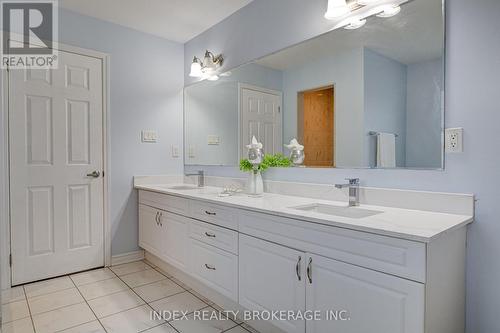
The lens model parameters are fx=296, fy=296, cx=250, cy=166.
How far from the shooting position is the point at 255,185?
2.23m

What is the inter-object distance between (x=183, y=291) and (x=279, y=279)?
109cm

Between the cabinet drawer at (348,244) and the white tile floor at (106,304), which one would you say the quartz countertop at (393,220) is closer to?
the cabinet drawer at (348,244)

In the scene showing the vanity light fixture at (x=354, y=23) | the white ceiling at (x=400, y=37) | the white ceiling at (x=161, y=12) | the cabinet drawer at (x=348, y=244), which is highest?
the white ceiling at (x=161, y=12)

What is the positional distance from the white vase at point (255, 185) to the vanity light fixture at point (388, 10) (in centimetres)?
Answer: 128

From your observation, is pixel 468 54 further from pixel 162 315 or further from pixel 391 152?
pixel 162 315

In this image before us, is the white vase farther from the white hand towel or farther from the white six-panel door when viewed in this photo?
the white six-panel door

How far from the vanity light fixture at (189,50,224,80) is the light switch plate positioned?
71cm

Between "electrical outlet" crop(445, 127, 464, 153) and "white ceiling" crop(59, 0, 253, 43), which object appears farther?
"white ceiling" crop(59, 0, 253, 43)

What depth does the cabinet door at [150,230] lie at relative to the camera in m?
2.63

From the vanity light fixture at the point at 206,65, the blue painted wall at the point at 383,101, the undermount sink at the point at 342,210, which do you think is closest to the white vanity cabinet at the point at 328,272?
the undermount sink at the point at 342,210

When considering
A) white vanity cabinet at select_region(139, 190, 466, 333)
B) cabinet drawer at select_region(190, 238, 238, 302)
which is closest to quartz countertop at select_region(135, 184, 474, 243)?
white vanity cabinet at select_region(139, 190, 466, 333)

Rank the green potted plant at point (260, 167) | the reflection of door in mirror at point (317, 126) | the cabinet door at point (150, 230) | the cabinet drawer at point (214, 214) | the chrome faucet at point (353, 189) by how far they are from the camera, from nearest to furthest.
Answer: the chrome faucet at point (353, 189), the cabinet drawer at point (214, 214), the reflection of door in mirror at point (317, 126), the green potted plant at point (260, 167), the cabinet door at point (150, 230)

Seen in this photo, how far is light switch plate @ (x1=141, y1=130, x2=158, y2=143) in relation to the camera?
9.89ft

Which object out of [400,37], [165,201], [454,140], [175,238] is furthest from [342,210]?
[165,201]
